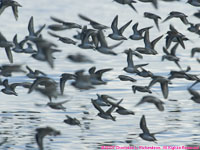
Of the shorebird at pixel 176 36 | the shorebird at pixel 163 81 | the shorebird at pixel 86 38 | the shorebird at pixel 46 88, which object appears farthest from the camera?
the shorebird at pixel 176 36

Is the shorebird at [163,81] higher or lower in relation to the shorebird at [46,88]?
higher

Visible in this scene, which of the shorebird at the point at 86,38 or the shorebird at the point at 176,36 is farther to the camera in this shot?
the shorebird at the point at 176,36

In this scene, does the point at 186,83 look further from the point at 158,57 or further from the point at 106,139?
the point at 106,139

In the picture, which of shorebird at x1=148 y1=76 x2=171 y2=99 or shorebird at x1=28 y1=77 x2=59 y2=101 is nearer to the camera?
shorebird at x1=28 y1=77 x2=59 y2=101

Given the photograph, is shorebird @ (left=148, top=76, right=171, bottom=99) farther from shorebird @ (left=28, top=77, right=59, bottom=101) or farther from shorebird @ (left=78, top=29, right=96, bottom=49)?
shorebird @ (left=28, top=77, right=59, bottom=101)

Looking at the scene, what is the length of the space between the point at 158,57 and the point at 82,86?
74.0 feet

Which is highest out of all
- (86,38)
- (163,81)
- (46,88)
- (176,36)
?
(176,36)

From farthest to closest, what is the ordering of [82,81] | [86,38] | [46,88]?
[86,38] < [46,88] < [82,81]

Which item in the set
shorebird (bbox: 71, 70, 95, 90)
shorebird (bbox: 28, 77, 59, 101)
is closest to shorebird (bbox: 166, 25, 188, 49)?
shorebird (bbox: 71, 70, 95, 90)

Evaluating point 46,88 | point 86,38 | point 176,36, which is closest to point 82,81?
point 46,88

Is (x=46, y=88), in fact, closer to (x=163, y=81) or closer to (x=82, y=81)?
(x=82, y=81)

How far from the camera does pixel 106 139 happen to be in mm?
27828

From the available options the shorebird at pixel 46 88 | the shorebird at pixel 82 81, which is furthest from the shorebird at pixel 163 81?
the shorebird at pixel 46 88

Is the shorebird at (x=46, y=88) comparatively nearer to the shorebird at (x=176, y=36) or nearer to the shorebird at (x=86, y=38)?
the shorebird at (x=86, y=38)
